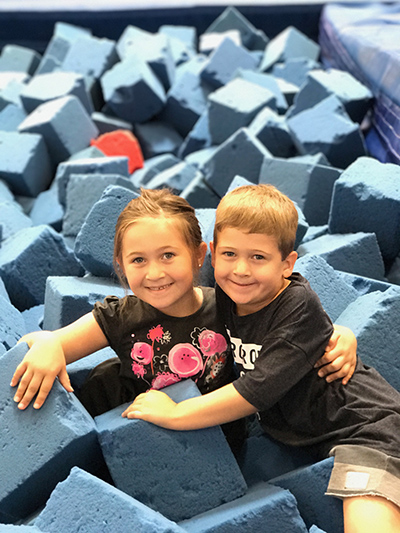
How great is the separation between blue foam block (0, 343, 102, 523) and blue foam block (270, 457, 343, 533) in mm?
440

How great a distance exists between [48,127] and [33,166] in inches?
9.7

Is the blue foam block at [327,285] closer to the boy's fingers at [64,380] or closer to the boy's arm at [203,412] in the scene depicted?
the boy's arm at [203,412]

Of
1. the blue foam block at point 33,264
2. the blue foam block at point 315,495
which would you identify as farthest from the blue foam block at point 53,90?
the blue foam block at point 315,495

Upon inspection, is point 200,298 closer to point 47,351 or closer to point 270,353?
point 270,353

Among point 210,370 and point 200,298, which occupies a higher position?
point 200,298

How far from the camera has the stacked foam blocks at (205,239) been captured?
119cm

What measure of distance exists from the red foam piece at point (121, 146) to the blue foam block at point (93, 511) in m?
2.39

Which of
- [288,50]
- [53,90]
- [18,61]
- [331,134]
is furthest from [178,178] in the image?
[18,61]

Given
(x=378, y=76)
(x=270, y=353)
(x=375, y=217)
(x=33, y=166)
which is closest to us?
(x=270, y=353)

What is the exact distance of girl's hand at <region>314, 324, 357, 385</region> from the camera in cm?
124

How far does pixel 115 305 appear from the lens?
1368mm

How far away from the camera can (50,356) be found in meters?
1.25

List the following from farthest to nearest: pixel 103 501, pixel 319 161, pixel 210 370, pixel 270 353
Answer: pixel 319 161 < pixel 210 370 < pixel 270 353 < pixel 103 501

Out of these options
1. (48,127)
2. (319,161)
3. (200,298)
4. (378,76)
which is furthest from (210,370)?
(48,127)
